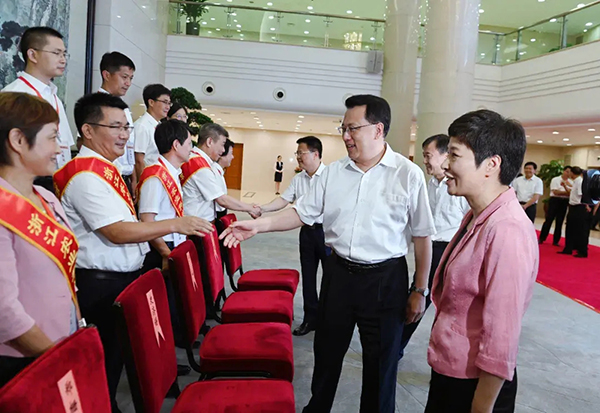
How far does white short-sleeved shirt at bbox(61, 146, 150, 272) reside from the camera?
66.7 inches

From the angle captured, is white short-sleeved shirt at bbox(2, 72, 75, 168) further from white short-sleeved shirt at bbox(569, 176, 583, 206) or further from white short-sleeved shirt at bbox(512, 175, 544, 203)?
white short-sleeved shirt at bbox(569, 176, 583, 206)

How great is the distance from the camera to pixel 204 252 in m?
2.34

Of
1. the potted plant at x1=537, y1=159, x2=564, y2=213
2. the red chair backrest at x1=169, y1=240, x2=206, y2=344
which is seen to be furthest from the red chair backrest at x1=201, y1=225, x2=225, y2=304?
the potted plant at x1=537, y1=159, x2=564, y2=213

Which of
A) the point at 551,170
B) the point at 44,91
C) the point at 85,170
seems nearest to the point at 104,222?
the point at 85,170

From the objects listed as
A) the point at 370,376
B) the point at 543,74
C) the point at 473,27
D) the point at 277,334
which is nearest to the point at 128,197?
the point at 277,334

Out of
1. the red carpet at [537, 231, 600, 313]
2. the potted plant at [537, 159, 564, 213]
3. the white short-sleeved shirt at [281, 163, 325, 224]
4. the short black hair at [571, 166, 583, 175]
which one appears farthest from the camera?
the potted plant at [537, 159, 564, 213]

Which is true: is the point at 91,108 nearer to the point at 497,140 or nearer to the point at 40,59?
the point at 40,59

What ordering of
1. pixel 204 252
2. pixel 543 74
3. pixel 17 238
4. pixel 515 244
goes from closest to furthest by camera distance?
pixel 515 244, pixel 17 238, pixel 204 252, pixel 543 74

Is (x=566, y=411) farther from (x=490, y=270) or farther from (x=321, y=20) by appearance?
(x=321, y=20)

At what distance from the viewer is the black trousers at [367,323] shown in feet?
6.07

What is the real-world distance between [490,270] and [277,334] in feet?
3.96

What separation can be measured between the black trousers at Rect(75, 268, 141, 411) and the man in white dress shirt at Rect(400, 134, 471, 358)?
69.3 inches

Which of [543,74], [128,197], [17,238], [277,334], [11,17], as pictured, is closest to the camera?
[17,238]

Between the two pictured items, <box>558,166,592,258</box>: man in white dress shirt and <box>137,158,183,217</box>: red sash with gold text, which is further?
<box>558,166,592,258</box>: man in white dress shirt
